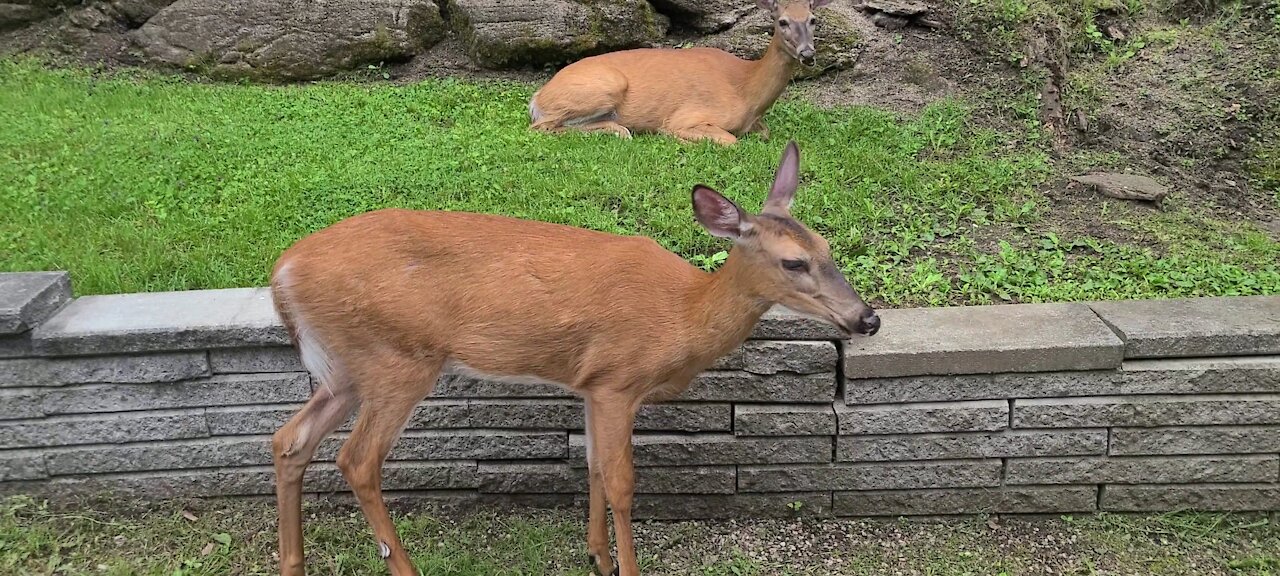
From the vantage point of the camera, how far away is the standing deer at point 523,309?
2727mm

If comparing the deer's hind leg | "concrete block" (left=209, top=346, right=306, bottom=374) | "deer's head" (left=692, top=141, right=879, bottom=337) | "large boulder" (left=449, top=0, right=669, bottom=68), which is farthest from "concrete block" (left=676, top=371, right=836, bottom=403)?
"large boulder" (left=449, top=0, right=669, bottom=68)

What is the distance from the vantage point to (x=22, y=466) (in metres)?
3.48

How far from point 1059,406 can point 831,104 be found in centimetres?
392

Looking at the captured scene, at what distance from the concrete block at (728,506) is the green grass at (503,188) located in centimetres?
88

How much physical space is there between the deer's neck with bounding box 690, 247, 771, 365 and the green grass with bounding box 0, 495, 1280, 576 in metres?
1.06

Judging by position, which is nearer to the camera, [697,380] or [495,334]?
[495,334]

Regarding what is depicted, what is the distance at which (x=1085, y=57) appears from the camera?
6.43m

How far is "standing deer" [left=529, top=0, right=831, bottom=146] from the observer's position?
6164mm

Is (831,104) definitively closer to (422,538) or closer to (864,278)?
(864,278)

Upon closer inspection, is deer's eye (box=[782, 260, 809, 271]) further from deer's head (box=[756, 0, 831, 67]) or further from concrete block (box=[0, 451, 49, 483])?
deer's head (box=[756, 0, 831, 67])

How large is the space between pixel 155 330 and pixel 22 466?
2.78 ft

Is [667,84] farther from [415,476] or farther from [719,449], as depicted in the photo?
[415,476]

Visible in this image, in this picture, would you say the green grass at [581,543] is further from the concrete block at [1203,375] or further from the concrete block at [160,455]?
the concrete block at [1203,375]

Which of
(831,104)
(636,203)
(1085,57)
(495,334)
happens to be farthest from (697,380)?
(1085,57)
